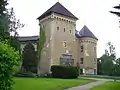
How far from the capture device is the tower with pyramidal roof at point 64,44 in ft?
190

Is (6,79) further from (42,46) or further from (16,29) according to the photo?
(42,46)

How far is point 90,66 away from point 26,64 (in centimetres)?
1873

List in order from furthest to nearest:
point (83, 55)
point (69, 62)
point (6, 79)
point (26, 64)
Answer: point (83, 55) → point (69, 62) → point (26, 64) → point (6, 79)

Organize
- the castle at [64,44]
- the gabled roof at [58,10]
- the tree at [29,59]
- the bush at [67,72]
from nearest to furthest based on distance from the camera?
1. the bush at [67,72]
2. the tree at [29,59]
3. the castle at [64,44]
4. the gabled roof at [58,10]

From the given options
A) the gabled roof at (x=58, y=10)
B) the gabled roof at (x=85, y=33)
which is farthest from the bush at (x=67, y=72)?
the gabled roof at (x=85, y=33)

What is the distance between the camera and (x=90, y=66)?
216 feet

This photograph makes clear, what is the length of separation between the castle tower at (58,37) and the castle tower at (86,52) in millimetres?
3631

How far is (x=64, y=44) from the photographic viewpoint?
60125 mm

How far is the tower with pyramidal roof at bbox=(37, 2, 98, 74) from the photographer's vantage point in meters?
58.0

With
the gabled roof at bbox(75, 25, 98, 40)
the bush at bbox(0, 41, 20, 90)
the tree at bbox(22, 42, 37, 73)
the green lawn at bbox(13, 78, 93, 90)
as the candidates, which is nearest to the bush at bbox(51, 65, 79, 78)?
the tree at bbox(22, 42, 37, 73)

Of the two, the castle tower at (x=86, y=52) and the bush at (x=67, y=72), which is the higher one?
the castle tower at (x=86, y=52)

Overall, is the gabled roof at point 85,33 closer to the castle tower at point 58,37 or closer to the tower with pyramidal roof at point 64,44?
the tower with pyramidal roof at point 64,44

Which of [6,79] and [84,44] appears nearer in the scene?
[6,79]

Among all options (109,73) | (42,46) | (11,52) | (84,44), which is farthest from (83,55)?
(11,52)
